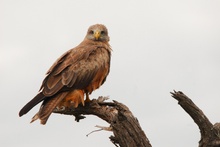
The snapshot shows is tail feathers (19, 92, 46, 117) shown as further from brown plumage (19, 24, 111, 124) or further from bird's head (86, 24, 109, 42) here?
bird's head (86, 24, 109, 42)

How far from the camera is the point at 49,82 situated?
9.74 m

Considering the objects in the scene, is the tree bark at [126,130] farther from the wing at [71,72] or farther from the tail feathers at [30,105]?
the tail feathers at [30,105]

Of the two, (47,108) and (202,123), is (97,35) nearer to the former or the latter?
(47,108)

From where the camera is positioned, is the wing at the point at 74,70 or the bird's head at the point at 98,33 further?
the bird's head at the point at 98,33

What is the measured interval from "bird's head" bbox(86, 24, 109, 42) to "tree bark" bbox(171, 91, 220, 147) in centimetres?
466

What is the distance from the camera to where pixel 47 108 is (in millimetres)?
9234

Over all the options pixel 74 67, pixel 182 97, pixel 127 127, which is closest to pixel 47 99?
pixel 74 67

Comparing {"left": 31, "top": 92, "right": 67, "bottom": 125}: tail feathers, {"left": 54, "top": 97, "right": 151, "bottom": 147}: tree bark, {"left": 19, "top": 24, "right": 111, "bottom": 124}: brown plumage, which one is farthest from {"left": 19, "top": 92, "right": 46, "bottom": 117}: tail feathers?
{"left": 54, "top": 97, "right": 151, "bottom": 147}: tree bark

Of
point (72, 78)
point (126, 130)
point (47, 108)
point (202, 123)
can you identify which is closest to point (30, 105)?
point (47, 108)

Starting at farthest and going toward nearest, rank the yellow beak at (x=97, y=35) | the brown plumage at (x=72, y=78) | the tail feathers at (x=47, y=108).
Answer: the yellow beak at (x=97, y=35) < the brown plumage at (x=72, y=78) < the tail feathers at (x=47, y=108)

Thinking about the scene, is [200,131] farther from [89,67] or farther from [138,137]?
[89,67]

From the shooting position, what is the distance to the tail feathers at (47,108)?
9.10 meters

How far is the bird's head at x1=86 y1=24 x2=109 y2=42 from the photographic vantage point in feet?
38.9

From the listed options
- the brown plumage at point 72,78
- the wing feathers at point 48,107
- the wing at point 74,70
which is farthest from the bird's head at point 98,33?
the wing feathers at point 48,107
